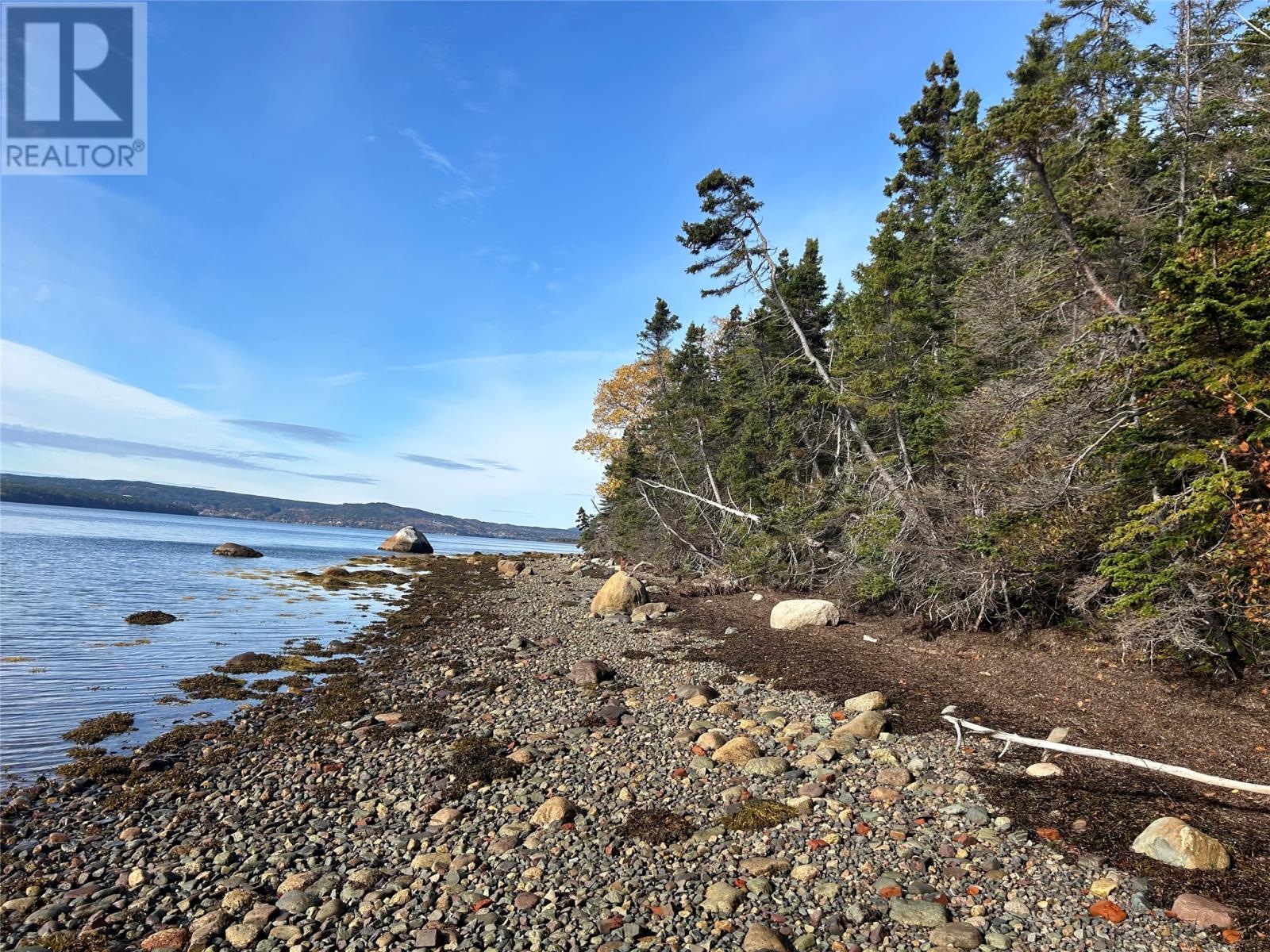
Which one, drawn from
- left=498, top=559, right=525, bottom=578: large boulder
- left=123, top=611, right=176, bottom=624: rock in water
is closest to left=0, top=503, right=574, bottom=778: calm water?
left=123, top=611, right=176, bottom=624: rock in water

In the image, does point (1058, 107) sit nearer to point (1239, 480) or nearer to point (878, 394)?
point (1239, 480)

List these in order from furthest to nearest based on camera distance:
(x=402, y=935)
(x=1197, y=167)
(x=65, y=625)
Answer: (x=65, y=625), (x=1197, y=167), (x=402, y=935)

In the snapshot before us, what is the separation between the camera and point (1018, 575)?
12.6 m

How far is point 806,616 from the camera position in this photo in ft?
55.5

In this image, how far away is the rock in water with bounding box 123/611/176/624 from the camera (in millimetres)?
17078

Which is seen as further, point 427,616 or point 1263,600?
point 427,616

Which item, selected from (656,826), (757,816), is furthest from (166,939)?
(757,816)

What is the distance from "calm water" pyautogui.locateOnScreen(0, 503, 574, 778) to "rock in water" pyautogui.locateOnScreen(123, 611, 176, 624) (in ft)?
0.97

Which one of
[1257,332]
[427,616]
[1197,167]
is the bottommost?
[427,616]

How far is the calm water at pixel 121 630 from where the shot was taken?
30.3 feet

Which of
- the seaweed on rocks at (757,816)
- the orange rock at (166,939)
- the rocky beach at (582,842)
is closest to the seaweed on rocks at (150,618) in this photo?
the rocky beach at (582,842)

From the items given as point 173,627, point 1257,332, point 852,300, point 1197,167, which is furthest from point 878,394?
point 173,627

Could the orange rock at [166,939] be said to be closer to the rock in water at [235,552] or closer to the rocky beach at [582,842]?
the rocky beach at [582,842]

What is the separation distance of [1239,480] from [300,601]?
28249mm
